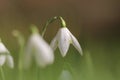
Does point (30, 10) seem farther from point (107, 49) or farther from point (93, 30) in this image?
point (107, 49)

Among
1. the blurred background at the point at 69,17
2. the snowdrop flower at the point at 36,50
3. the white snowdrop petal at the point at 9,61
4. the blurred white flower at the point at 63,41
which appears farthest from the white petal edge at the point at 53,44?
the blurred background at the point at 69,17

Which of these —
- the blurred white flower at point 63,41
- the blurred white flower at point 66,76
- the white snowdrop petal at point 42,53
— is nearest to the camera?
the white snowdrop petal at point 42,53

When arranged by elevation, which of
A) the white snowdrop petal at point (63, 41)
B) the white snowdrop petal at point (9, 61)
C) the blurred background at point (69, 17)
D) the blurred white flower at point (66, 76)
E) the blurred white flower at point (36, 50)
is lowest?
the blurred background at point (69, 17)

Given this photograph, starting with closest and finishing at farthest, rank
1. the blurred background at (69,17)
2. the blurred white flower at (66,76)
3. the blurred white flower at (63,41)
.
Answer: the blurred white flower at (66,76) < the blurred white flower at (63,41) < the blurred background at (69,17)

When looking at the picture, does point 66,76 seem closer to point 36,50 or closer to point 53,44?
point 53,44

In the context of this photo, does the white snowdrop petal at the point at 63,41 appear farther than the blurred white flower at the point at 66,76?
Yes

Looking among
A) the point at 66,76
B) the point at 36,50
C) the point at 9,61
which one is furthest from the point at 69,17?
the point at 36,50

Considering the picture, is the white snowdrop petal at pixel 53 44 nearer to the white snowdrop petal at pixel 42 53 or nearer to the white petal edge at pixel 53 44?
the white petal edge at pixel 53 44

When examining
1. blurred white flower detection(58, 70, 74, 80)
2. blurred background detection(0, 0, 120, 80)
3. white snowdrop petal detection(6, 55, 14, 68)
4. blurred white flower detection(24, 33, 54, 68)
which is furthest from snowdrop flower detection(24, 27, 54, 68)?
blurred background detection(0, 0, 120, 80)

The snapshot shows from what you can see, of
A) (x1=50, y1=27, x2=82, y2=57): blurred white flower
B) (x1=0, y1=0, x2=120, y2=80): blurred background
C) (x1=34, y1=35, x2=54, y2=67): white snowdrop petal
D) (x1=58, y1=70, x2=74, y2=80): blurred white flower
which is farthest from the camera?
(x1=0, y1=0, x2=120, y2=80): blurred background

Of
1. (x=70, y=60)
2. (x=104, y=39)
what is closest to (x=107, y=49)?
(x=70, y=60)

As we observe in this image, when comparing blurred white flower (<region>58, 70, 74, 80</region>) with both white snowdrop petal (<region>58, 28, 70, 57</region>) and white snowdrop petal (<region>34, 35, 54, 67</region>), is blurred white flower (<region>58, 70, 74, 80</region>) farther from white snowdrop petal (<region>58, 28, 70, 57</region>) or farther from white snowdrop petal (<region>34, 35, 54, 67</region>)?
white snowdrop petal (<region>34, 35, 54, 67</region>)
